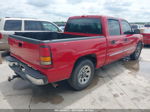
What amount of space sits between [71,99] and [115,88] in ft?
4.27

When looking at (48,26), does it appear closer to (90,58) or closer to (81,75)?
(90,58)

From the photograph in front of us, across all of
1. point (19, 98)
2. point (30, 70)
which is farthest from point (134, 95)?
point (19, 98)

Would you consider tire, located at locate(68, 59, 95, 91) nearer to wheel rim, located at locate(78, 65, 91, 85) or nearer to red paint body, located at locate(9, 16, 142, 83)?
wheel rim, located at locate(78, 65, 91, 85)

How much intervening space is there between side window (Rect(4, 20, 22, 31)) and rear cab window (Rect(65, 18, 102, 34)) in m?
2.56

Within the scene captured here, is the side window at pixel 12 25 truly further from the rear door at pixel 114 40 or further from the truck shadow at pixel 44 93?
the rear door at pixel 114 40

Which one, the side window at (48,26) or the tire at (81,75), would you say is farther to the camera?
the side window at (48,26)

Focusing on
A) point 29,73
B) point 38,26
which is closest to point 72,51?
point 29,73

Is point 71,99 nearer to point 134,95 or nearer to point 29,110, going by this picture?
point 29,110

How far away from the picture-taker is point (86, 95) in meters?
3.12

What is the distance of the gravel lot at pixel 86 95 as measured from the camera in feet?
9.00

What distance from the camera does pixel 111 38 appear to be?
3.75m

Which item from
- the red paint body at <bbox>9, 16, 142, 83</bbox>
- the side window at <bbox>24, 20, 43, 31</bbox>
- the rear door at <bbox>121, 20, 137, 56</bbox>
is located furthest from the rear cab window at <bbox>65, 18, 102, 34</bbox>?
the side window at <bbox>24, 20, 43, 31</bbox>

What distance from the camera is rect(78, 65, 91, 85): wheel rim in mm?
3226

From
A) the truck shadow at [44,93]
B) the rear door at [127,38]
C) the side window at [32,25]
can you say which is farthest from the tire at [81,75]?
the side window at [32,25]
